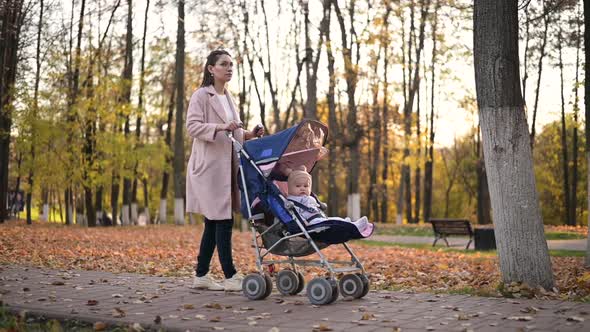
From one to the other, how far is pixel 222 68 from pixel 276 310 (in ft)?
8.50

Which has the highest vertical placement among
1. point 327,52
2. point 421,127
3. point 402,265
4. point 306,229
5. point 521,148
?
point 327,52

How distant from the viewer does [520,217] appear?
705 centimetres

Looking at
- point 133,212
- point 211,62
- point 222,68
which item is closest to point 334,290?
point 222,68

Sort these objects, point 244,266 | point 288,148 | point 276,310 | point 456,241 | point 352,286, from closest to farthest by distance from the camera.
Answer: point 276,310 < point 352,286 < point 288,148 < point 244,266 < point 456,241

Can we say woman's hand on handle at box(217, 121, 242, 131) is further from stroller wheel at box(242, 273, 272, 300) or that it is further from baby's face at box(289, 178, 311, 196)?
stroller wheel at box(242, 273, 272, 300)

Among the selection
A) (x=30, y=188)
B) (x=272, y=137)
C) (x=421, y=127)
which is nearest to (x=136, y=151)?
(x=30, y=188)

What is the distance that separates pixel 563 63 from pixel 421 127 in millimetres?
7036

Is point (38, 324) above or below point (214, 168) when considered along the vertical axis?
below

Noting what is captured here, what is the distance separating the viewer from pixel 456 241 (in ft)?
73.0

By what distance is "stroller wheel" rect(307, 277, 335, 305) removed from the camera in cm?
612

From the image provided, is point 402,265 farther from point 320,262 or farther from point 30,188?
point 30,188

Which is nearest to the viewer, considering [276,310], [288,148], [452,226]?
[276,310]

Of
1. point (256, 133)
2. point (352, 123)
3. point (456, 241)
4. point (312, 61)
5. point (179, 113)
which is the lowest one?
point (456, 241)

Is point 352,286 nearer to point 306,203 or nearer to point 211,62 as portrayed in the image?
point 306,203
